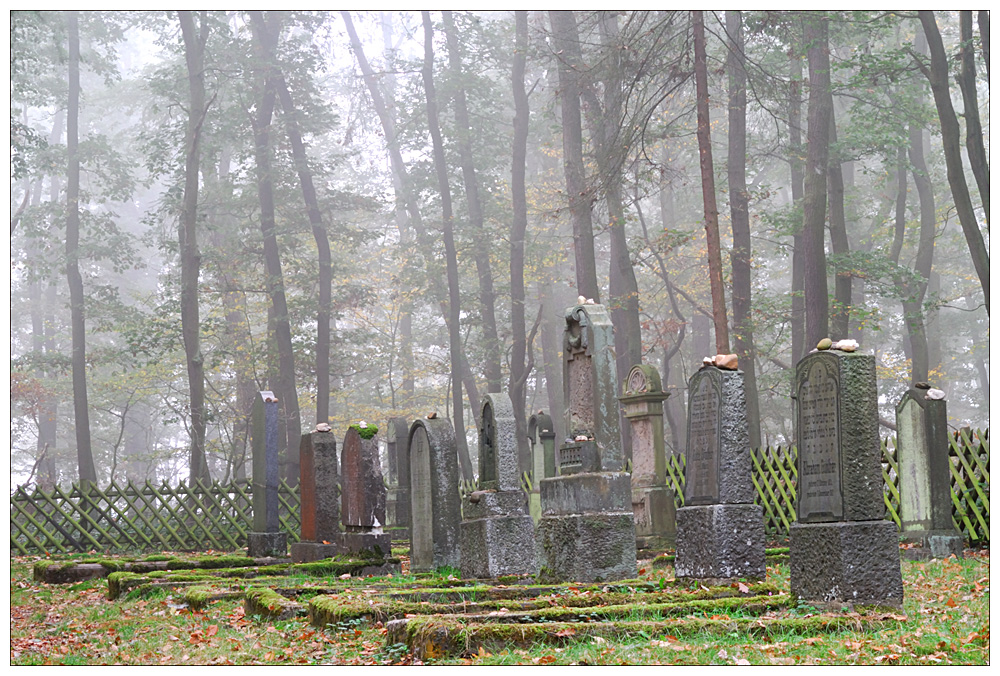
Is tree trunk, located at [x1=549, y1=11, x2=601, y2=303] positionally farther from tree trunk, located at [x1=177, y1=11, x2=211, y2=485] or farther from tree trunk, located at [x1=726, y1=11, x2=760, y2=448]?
tree trunk, located at [x1=177, y1=11, x2=211, y2=485]

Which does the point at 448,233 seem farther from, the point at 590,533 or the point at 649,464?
the point at 590,533

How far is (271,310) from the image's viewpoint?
1027 inches

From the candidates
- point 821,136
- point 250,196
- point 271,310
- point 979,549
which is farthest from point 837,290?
point 250,196

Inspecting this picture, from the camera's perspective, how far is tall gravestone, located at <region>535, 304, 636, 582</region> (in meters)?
8.55

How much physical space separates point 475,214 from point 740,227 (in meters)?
10.9

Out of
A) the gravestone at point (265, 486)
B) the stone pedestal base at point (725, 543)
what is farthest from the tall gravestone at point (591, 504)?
the gravestone at point (265, 486)

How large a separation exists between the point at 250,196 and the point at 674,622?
24.0 m

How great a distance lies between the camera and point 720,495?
25.6 ft

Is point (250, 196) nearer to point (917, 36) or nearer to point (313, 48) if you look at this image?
point (313, 48)

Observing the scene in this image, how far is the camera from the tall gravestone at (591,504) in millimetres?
8547

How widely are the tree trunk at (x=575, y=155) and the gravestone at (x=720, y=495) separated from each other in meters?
11.1

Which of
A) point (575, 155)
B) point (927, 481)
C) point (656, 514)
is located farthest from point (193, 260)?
point (927, 481)

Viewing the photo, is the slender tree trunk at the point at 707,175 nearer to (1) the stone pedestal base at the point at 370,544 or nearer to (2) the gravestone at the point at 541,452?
(2) the gravestone at the point at 541,452

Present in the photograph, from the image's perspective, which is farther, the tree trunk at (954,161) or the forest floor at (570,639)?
the tree trunk at (954,161)
